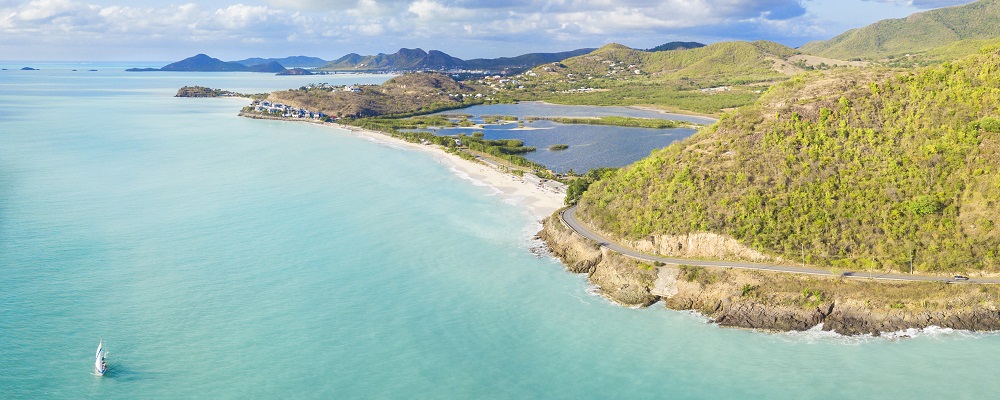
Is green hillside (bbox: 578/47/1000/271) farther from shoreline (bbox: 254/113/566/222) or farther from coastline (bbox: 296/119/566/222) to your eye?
shoreline (bbox: 254/113/566/222)

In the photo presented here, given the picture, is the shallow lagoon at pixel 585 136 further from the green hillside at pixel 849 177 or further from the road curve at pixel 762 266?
the road curve at pixel 762 266

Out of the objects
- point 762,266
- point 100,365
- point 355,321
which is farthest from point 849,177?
point 100,365

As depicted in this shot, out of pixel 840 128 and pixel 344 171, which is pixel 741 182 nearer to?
pixel 840 128

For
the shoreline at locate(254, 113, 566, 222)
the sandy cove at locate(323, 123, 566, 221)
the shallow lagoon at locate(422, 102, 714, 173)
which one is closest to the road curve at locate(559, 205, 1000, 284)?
the shoreline at locate(254, 113, 566, 222)

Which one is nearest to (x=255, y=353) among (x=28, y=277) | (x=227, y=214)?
(x=28, y=277)

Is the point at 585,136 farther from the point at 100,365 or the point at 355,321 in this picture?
the point at 100,365

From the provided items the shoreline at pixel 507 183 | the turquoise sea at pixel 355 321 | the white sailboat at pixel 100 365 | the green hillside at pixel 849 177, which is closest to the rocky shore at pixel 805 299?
the turquoise sea at pixel 355 321
